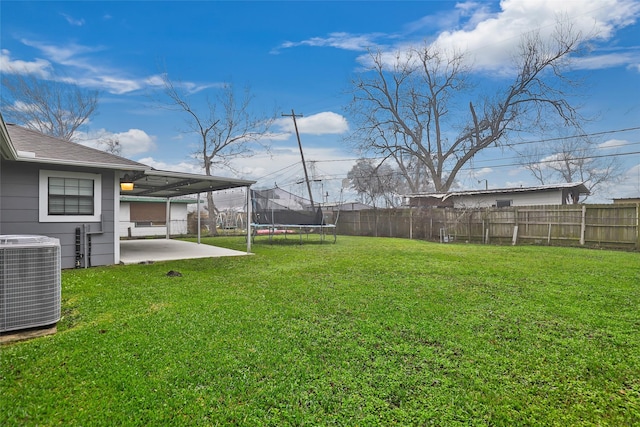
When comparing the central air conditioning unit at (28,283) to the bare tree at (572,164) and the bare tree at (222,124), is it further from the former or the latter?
the bare tree at (572,164)

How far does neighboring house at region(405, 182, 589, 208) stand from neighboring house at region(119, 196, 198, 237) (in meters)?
13.6

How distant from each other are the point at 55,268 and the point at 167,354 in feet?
4.42

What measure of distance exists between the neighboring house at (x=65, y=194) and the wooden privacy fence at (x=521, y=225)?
726 centimetres

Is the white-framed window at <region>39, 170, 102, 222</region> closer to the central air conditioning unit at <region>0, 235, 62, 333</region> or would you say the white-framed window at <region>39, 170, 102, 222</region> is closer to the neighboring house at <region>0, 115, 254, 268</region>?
the neighboring house at <region>0, 115, 254, 268</region>

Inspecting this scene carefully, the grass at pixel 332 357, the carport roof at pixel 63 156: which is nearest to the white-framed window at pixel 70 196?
the carport roof at pixel 63 156

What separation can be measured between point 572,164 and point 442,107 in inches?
422

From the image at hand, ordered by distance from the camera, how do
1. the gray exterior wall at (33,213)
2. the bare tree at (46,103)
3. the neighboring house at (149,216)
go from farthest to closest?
the bare tree at (46,103) → the neighboring house at (149,216) → the gray exterior wall at (33,213)

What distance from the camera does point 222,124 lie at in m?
18.4

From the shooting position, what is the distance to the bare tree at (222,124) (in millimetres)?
18109

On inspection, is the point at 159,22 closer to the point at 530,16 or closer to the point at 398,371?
the point at 398,371

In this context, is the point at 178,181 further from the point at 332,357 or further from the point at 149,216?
the point at 149,216

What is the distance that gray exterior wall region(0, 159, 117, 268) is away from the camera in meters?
5.29

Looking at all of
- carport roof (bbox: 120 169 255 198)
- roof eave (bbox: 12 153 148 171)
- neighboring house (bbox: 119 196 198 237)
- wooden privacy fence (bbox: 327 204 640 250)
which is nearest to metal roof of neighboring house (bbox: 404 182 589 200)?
wooden privacy fence (bbox: 327 204 640 250)

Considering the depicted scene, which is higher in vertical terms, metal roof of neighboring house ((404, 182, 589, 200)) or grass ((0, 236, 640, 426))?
metal roof of neighboring house ((404, 182, 589, 200))
